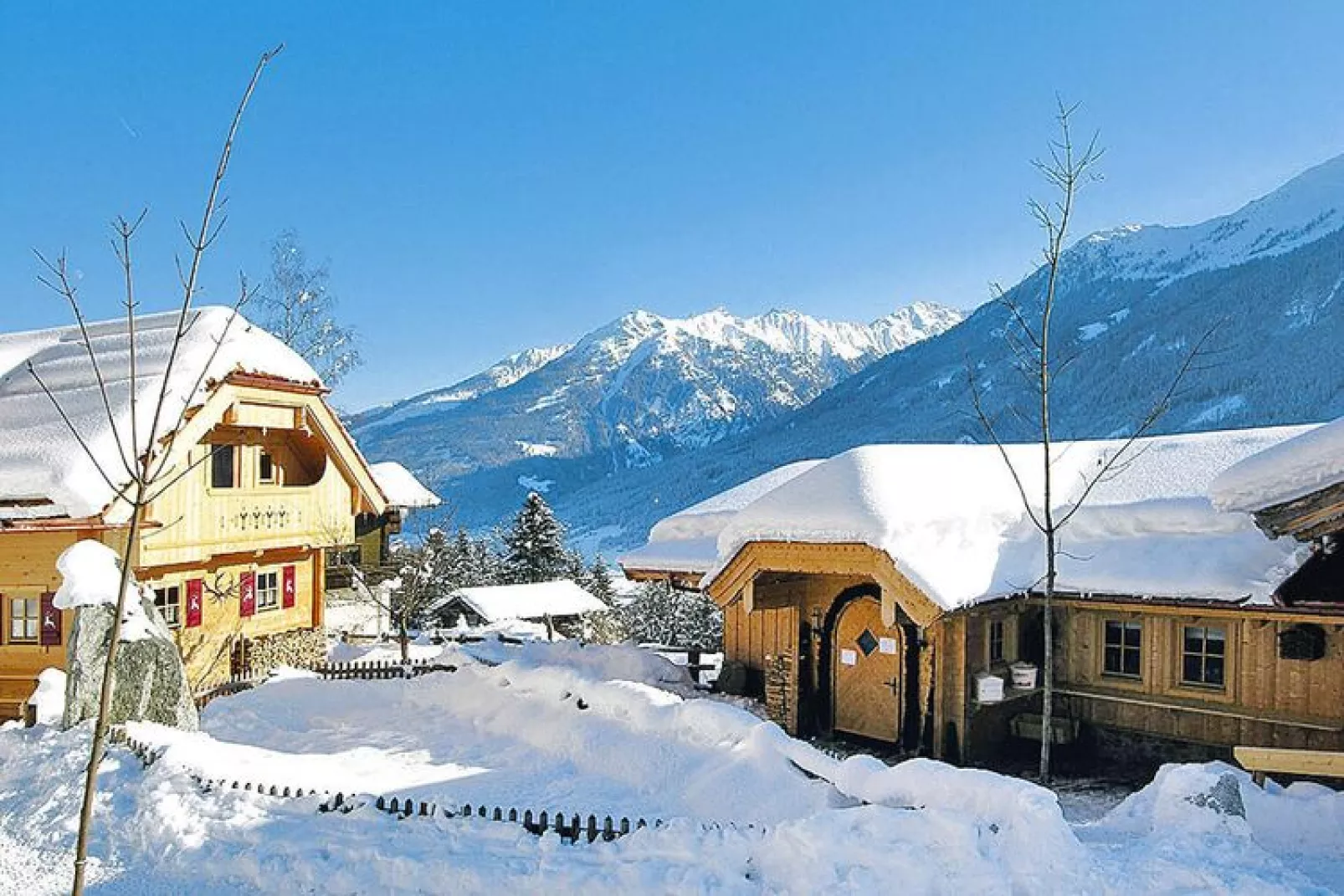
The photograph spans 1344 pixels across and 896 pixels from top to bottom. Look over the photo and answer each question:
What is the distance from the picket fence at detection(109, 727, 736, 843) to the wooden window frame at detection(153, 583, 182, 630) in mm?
8765

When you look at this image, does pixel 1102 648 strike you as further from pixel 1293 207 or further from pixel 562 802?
pixel 1293 207

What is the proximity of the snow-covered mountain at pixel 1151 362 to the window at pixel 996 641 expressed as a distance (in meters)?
73.0

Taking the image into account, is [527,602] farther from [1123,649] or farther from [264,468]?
[1123,649]

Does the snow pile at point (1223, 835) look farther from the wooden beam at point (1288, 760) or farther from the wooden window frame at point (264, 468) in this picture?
the wooden window frame at point (264, 468)

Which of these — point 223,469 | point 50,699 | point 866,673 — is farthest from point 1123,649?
point 223,469

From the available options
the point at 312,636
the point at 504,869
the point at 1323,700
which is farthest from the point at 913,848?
the point at 312,636

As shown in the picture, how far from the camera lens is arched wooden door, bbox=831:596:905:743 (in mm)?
13508

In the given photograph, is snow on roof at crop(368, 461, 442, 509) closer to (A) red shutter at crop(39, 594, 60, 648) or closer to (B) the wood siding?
(A) red shutter at crop(39, 594, 60, 648)

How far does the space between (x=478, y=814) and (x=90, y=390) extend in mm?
13631

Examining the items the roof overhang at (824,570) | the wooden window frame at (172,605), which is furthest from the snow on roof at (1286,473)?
the wooden window frame at (172,605)

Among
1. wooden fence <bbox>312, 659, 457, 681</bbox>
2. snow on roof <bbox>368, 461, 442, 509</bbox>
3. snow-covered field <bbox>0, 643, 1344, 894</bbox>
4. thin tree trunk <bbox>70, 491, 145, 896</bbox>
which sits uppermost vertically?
snow on roof <bbox>368, 461, 442, 509</bbox>

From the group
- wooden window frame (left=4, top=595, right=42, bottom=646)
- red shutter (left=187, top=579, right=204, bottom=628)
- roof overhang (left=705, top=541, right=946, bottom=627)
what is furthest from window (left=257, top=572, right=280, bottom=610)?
roof overhang (left=705, top=541, right=946, bottom=627)

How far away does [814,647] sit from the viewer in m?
14.5

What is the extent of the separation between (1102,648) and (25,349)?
22780mm
